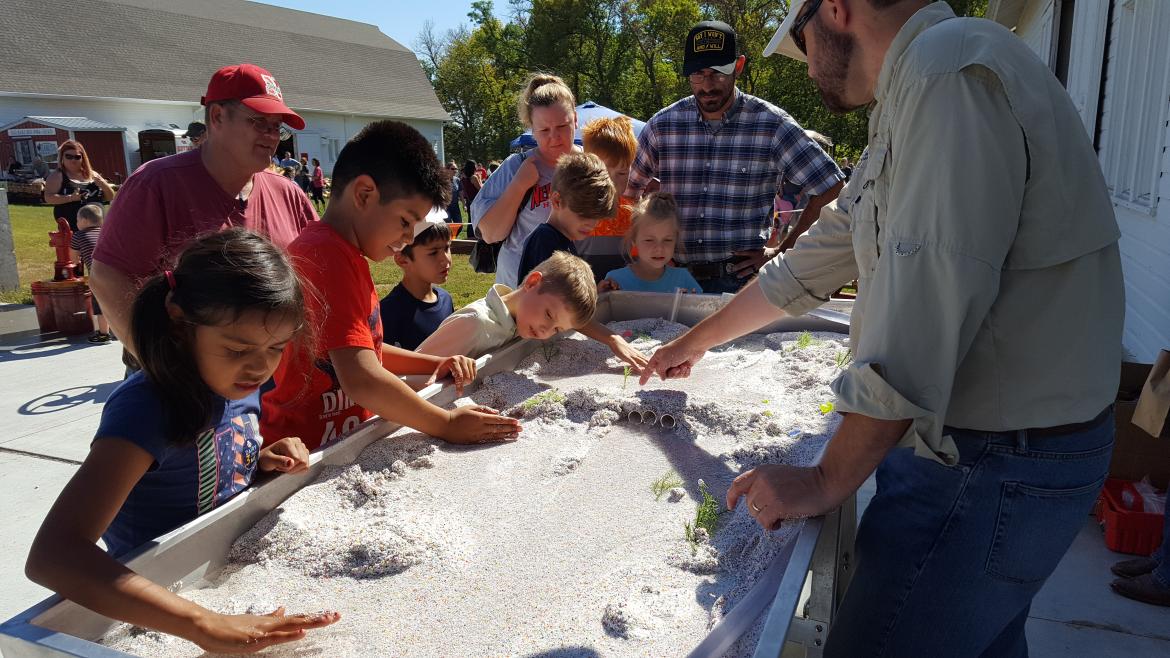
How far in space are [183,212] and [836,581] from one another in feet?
8.08

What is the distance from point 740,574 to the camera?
1.73 metres

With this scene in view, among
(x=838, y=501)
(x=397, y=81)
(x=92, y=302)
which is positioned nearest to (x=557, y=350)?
(x=838, y=501)

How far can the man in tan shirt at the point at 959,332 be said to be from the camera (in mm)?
1242

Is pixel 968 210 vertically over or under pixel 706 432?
over

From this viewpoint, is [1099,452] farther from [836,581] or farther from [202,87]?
[202,87]

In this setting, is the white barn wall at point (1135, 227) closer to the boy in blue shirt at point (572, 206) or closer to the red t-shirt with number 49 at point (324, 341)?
the boy in blue shirt at point (572, 206)

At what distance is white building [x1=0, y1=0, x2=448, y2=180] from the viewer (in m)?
31.4

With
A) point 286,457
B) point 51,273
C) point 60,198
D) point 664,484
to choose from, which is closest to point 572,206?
point 664,484

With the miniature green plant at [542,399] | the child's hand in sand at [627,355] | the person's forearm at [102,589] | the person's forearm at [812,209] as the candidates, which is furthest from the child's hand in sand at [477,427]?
the person's forearm at [812,209]

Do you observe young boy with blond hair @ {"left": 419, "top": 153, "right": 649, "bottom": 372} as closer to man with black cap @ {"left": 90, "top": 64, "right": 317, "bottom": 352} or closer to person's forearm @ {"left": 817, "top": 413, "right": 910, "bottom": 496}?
man with black cap @ {"left": 90, "top": 64, "right": 317, "bottom": 352}

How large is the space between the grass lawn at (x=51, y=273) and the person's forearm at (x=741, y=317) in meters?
6.11

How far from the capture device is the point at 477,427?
7.97 ft

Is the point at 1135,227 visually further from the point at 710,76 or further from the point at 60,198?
the point at 60,198

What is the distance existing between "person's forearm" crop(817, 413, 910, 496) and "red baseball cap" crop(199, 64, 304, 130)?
2358 mm
